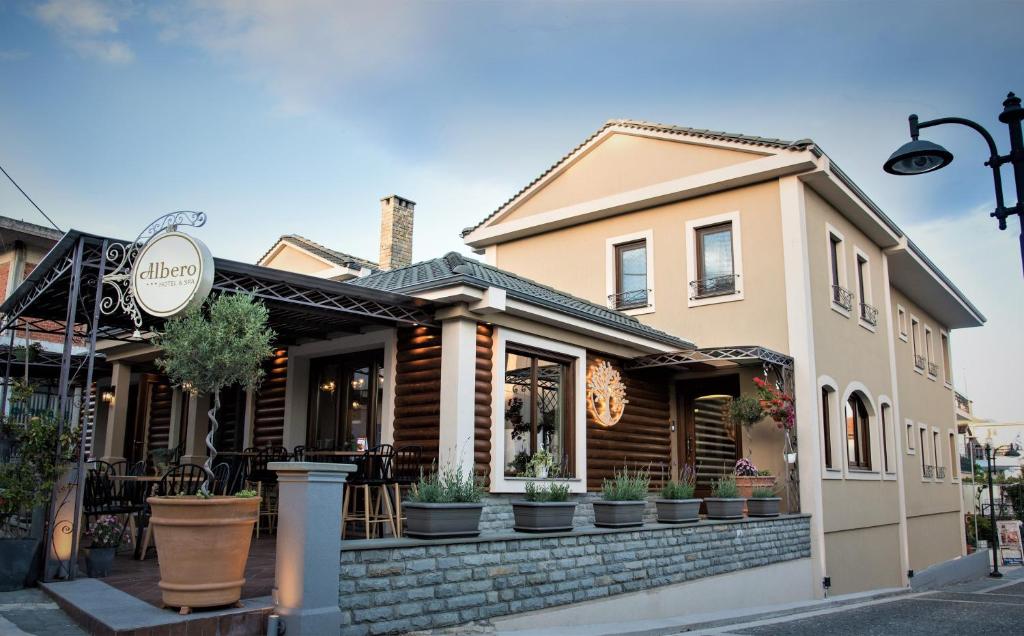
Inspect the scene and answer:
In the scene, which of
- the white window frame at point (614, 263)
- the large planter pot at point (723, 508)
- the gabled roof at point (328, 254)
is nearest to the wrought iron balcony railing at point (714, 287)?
the white window frame at point (614, 263)

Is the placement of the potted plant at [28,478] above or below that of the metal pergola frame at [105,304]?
below

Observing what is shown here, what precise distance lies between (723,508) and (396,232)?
1206 cm

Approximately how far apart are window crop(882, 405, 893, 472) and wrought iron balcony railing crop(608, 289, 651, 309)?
18.2ft

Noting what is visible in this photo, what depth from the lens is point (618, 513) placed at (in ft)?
26.9

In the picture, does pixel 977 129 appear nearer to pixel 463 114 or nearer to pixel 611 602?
pixel 611 602

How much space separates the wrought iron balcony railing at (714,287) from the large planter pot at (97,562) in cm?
997

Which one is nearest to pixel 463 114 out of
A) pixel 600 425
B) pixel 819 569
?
pixel 600 425

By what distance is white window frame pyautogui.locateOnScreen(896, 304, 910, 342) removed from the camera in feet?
60.8

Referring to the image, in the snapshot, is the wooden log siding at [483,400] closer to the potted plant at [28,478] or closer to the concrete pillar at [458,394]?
the concrete pillar at [458,394]

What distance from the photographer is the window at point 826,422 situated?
Result: 13005 mm

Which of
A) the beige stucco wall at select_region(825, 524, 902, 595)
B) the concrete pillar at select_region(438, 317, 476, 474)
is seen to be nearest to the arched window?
the beige stucco wall at select_region(825, 524, 902, 595)

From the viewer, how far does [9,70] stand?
1255 cm

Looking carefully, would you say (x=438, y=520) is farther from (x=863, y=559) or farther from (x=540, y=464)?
(x=863, y=559)

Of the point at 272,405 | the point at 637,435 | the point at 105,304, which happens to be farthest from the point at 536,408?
the point at 105,304
